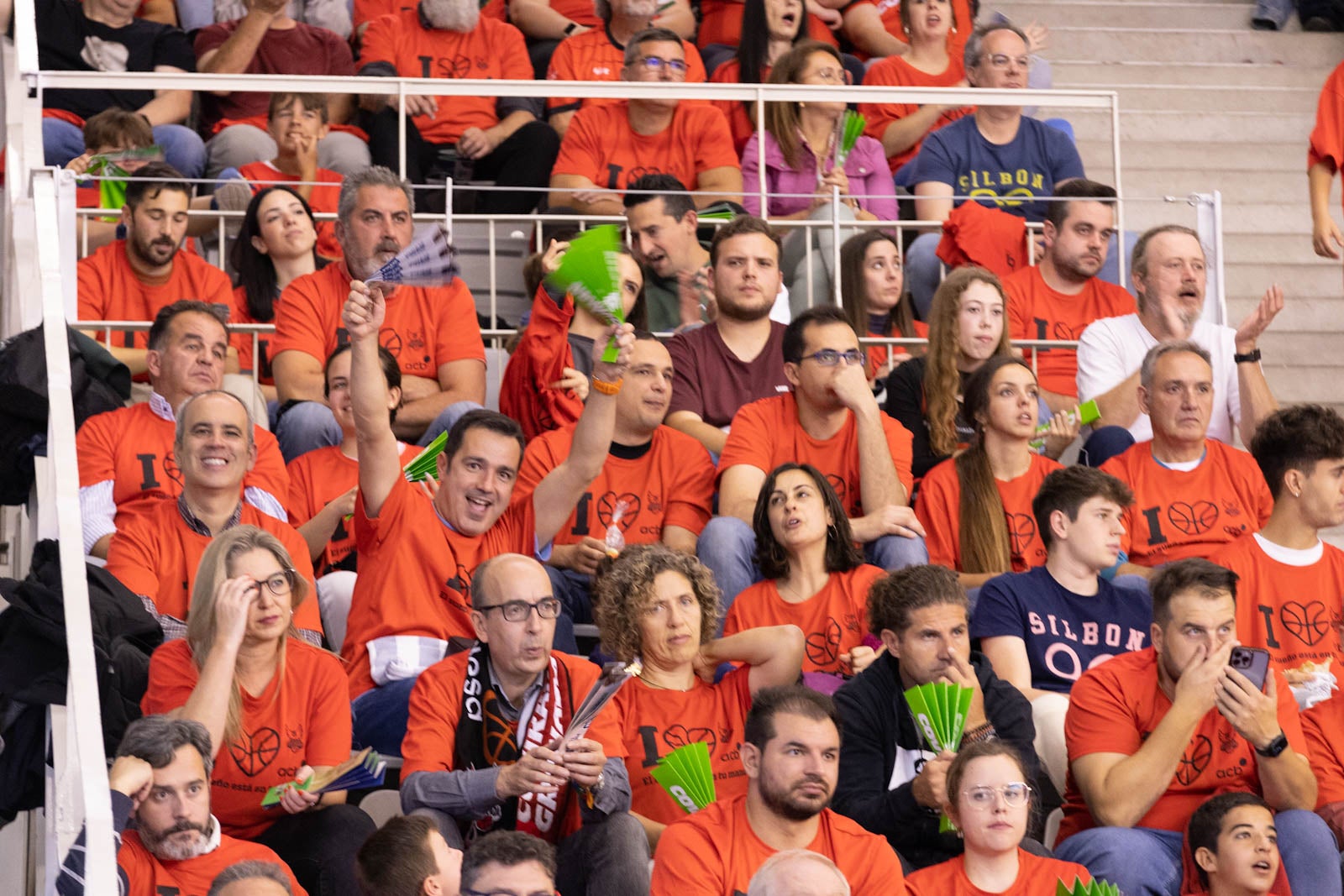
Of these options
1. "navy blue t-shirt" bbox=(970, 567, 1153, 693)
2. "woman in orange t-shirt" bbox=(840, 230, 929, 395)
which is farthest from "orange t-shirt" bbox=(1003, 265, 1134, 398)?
"navy blue t-shirt" bbox=(970, 567, 1153, 693)

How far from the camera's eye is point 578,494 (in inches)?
204

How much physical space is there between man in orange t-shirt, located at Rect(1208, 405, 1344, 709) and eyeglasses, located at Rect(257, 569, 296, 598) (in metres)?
2.22

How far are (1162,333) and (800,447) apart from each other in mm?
1324

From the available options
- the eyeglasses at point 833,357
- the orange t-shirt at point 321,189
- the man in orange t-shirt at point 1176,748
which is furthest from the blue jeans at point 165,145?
the man in orange t-shirt at point 1176,748

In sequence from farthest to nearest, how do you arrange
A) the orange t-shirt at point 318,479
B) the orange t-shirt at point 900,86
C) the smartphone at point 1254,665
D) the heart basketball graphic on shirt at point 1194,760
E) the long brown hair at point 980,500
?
the orange t-shirt at point 900,86
the orange t-shirt at point 318,479
the long brown hair at point 980,500
the heart basketball graphic on shirt at point 1194,760
the smartphone at point 1254,665

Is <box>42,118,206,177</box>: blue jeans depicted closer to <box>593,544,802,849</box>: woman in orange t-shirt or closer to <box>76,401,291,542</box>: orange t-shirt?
<box>76,401,291,542</box>: orange t-shirt

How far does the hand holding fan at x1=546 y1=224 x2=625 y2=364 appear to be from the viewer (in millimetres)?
5547

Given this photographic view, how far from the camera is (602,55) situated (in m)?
7.82

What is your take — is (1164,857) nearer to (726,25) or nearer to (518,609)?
(518,609)

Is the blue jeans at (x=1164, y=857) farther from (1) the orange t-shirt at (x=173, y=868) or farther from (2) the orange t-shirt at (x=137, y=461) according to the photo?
(2) the orange t-shirt at (x=137, y=461)

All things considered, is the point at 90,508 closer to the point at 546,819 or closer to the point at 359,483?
the point at 359,483

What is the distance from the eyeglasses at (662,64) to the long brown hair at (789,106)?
0.33m

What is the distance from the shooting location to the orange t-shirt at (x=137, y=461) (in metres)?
5.35

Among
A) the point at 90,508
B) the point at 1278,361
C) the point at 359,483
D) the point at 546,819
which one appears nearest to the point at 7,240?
the point at 90,508
